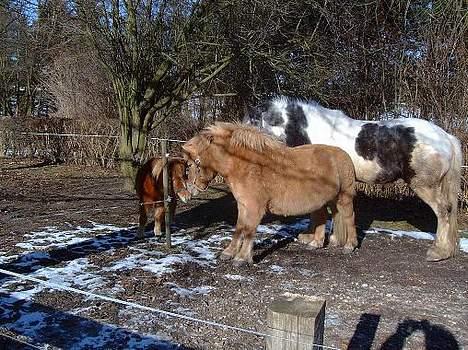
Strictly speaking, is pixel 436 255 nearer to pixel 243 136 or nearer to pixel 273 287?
pixel 273 287

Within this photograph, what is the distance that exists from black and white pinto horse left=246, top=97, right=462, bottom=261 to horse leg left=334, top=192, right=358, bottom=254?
1.31 ft

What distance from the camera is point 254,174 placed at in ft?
18.9

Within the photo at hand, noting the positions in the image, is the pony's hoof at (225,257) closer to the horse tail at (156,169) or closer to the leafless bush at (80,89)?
the horse tail at (156,169)

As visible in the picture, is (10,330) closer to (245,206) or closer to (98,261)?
(98,261)

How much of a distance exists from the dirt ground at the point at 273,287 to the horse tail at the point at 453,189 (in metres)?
0.28

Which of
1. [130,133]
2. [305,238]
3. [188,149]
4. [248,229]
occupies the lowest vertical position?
[305,238]

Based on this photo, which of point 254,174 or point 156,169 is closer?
point 254,174

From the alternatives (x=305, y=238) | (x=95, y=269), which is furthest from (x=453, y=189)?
(x=95, y=269)

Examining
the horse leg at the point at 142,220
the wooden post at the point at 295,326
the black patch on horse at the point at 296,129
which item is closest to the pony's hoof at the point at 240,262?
the horse leg at the point at 142,220

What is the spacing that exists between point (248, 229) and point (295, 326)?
12.8 ft

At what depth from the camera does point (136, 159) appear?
11141 mm

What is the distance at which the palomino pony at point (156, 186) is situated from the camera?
6.89 meters

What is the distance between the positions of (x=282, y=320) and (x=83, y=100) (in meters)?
17.4

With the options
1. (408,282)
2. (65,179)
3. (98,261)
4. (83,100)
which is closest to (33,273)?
(98,261)
